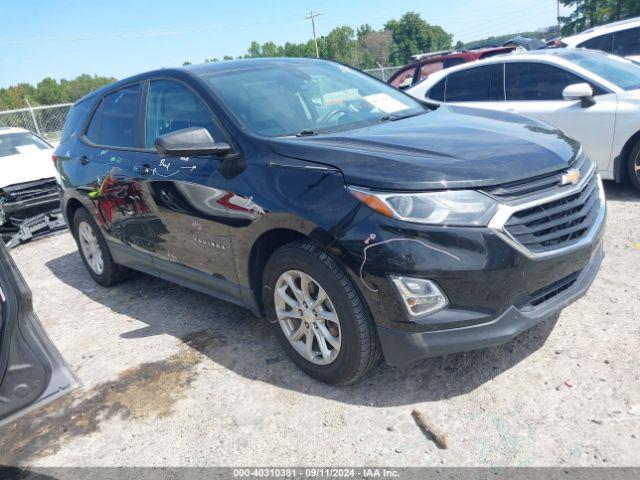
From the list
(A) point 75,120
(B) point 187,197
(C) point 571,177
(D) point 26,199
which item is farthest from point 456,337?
(D) point 26,199

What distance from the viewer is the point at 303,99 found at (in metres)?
3.68

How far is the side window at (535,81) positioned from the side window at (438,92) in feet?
2.65

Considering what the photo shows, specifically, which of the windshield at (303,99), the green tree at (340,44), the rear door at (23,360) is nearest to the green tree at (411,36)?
the green tree at (340,44)

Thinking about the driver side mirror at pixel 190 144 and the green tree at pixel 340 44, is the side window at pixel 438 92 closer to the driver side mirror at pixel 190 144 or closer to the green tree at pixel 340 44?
the driver side mirror at pixel 190 144

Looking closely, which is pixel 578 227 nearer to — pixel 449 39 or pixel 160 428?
pixel 160 428

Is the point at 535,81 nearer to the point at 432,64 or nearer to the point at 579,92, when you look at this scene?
the point at 579,92

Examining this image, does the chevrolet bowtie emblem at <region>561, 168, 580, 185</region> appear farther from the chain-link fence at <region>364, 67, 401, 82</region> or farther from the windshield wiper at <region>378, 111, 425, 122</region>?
the chain-link fence at <region>364, 67, 401, 82</region>

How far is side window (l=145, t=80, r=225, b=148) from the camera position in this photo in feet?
11.6

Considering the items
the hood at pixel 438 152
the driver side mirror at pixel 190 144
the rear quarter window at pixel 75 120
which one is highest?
the rear quarter window at pixel 75 120

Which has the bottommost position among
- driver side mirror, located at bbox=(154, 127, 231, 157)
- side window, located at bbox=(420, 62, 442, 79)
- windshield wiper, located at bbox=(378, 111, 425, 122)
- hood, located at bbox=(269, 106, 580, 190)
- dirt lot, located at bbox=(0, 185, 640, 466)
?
dirt lot, located at bbox=(0, 185, 640, 466)

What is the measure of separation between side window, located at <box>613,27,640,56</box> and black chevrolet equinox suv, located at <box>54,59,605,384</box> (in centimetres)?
674

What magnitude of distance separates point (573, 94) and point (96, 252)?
4860 mm

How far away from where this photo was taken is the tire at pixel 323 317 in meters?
2.74

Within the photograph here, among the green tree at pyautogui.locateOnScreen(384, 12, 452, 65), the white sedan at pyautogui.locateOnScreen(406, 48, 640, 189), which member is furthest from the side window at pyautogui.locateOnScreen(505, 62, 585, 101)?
the green tree at pyautogui.locateOnScreen(384, 12, 452, 65)
